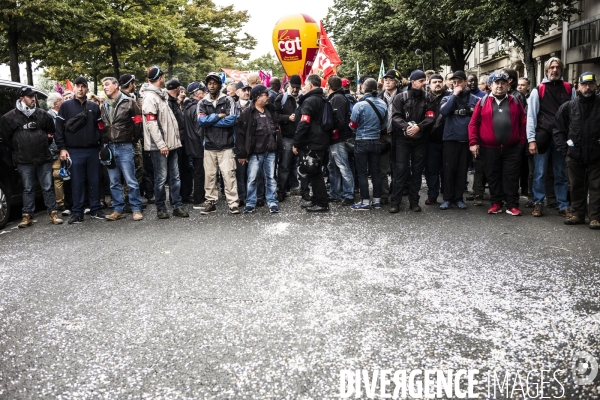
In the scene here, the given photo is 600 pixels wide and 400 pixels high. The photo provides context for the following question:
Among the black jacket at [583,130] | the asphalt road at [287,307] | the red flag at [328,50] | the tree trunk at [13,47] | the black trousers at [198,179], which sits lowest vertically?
the asphalt road at [287,307]

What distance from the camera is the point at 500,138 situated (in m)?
7.87

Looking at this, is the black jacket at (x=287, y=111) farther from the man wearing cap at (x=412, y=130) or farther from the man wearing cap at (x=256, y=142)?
the man wearing cap at (x=412, y=130)

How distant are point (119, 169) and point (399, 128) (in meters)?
4.62

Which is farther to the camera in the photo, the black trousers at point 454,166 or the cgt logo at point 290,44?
the cgt logo at point 290,44

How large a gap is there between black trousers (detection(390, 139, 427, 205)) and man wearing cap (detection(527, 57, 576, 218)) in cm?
166

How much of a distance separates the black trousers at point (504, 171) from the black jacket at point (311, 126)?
8.65ft

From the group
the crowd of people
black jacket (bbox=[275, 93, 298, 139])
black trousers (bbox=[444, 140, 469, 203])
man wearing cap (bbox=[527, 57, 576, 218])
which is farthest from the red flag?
man wearing cap (bbox=[527, 57, 576, 218])

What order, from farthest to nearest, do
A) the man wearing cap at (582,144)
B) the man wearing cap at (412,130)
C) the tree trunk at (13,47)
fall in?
the tree trunk at (13,47), the man wearing cap at (412,130), the man wearing cap at (582,144)

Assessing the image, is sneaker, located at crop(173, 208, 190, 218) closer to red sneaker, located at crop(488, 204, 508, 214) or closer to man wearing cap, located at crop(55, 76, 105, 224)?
man wearing cap, located at crop(55, 76, 105, 224)

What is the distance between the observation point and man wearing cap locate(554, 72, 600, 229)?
6.91 metres

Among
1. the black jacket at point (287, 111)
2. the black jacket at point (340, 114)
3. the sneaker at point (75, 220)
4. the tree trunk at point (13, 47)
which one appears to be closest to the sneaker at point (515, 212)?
the black jacket at point (340, 114)

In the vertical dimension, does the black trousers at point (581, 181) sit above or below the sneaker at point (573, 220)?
above

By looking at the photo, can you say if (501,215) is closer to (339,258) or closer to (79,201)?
(339,258)

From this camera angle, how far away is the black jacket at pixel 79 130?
8188mm
